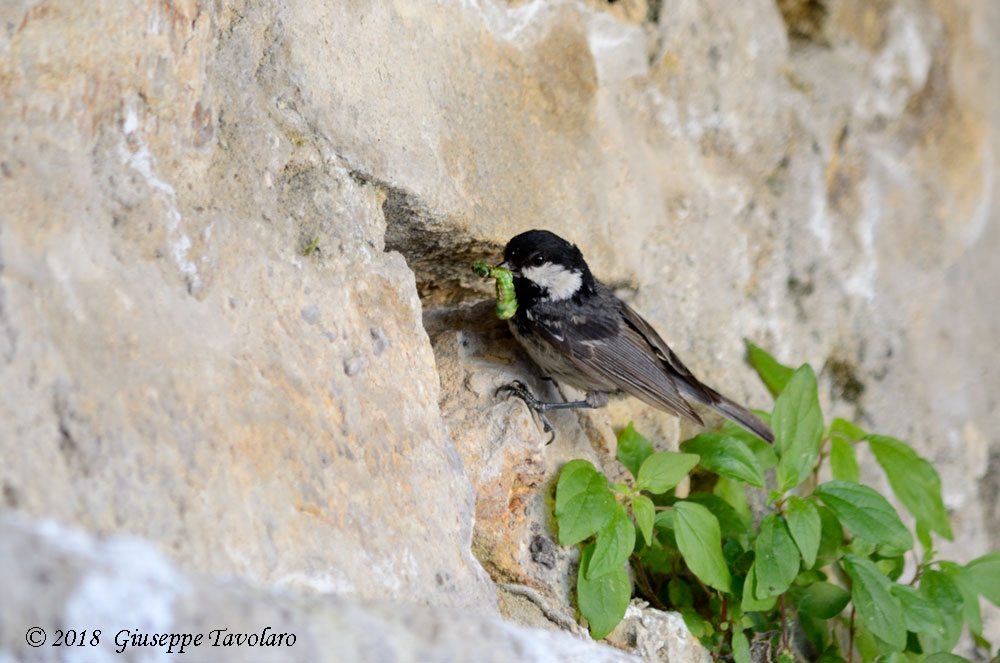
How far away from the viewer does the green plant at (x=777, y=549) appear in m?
2.38

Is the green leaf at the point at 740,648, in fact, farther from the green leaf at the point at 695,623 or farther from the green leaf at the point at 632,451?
the green leaf at the point at 632,451

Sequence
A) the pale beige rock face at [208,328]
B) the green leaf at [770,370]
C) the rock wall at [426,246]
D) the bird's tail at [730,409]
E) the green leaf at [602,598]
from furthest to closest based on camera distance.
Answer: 1. the green leaf at [770,370]
2. the bird's tail at [730,409]
3. the green leaf at [602,598]
4. the rock wall at [426,246]
5. the pale beige rock face at [208,328]

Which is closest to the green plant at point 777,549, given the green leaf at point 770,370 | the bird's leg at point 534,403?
the bird's leg at point 534,403

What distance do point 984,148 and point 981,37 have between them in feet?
1.85

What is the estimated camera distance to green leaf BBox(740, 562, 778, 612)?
2.44 meters

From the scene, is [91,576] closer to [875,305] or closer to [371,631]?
[371,631]

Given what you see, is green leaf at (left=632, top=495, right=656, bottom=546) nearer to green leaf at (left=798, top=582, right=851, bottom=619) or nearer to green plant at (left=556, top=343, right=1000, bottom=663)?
green plant at (left=556, top=343, right=1000, bottom=663)

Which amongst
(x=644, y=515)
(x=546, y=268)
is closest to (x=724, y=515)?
(x=644, y=515)

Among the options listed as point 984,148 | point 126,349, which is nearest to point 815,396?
point 126,349

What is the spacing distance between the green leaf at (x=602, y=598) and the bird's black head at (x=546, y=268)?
83 cm

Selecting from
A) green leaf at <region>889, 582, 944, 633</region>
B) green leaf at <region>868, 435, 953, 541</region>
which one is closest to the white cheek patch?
green leaf at <region>868, 435, 953, 541</region>

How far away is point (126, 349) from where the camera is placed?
159cm

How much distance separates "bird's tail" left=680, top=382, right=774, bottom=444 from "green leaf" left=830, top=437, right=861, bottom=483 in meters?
0.20

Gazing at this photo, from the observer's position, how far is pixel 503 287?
276 cm
